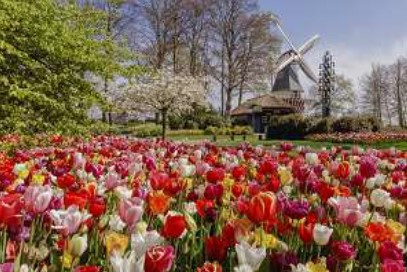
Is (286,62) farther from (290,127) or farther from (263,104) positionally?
(290,127)

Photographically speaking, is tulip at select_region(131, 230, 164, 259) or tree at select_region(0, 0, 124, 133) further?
tree at select_region(0, 0, 124, 133)

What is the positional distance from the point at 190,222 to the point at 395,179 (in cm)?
214

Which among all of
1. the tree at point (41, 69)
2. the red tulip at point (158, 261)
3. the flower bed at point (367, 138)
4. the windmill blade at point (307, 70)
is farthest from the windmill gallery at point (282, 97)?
the red tulip at point (158, 261)

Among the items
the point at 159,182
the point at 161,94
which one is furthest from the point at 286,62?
the point at 159,182

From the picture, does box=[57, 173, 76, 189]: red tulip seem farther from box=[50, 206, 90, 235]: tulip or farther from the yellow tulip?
the yellow tulip

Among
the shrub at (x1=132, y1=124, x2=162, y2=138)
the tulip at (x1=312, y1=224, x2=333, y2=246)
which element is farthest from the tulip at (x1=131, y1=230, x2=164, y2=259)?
the shrub at (x1=132, y1=124, x2=162, y2=138)

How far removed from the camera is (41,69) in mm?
9406

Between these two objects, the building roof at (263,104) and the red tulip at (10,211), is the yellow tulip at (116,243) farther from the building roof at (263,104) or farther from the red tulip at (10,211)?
the building roof at (263,104)

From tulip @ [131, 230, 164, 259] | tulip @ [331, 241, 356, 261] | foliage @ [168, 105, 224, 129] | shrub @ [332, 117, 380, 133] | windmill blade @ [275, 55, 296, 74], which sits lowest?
tulip @ [331, 241, 356, 261]

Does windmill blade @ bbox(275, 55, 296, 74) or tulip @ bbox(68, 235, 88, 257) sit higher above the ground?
windmill blade @ bbox(275, 55, 296, 74)

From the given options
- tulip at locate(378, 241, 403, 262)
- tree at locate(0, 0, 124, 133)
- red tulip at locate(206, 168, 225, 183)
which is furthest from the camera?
tree at locate(0, 0, 124, 133)

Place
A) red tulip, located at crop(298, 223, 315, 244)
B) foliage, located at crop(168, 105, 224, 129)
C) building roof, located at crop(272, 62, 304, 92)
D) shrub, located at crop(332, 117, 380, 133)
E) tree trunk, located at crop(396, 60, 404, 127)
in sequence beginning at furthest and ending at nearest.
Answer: tree trunk, located at crop(396, 60, 404, 127), building roof, located at crop(272, 62, 304, 92), foliage, located at crop(168, 105, 224, 129), shrub, located at crop(332, 117, 380, 133), red tulip, located at crop(298, 223, 315, 244)

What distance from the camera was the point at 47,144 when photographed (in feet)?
32.3

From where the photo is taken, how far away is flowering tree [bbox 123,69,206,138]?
115 feet
